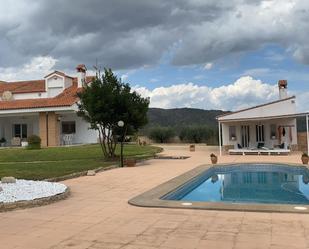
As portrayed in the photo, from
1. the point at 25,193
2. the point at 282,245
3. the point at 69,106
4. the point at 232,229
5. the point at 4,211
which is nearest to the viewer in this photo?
the point at 282,245

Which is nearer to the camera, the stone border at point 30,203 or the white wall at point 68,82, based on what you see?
the stone border at point 30,203

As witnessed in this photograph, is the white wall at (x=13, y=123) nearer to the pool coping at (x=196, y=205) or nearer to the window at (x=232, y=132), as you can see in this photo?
the window at (x=232, y=132)

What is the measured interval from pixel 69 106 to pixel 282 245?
27.0m

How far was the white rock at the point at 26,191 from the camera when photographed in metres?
9.35

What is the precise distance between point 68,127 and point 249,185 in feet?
75.8

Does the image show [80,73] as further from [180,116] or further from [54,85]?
[180,116]

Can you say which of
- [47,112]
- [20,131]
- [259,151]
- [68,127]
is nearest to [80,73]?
[68,127]

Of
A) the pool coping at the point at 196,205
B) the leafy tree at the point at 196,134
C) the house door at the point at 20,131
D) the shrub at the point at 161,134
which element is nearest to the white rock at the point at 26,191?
the pool coping at the point at 196,205

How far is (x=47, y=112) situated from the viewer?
108ft

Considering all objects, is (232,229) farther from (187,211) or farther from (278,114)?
(278,114)

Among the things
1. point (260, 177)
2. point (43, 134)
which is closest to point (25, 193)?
point (260, 177)

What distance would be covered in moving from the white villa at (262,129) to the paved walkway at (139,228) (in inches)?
719

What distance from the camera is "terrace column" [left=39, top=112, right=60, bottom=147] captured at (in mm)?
32781

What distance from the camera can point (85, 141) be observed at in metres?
35.1
